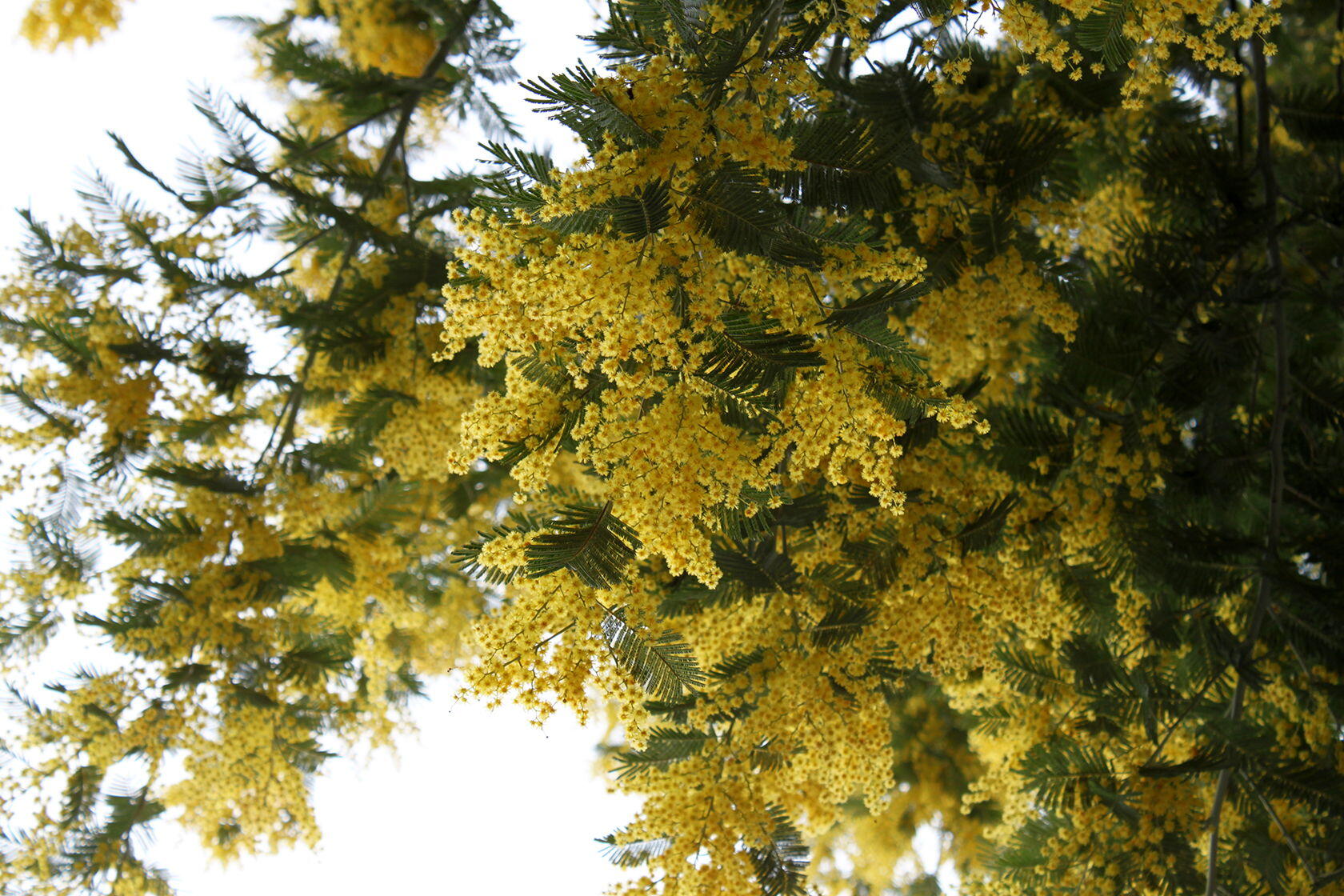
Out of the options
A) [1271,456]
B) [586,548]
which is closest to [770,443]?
[586,548]

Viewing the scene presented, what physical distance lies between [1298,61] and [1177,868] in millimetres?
5451

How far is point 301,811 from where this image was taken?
3.31 metres

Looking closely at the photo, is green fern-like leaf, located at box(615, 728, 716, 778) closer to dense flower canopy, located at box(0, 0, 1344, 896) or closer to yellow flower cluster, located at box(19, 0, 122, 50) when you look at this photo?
dense flower canopy, located at box(0, 0, 1344, 896)

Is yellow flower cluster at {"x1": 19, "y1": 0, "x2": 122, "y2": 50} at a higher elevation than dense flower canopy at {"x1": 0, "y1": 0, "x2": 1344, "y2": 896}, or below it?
higher

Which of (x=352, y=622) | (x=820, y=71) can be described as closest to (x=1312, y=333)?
(x=820, y=71)

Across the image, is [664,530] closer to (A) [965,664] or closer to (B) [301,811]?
(A) [965,664]

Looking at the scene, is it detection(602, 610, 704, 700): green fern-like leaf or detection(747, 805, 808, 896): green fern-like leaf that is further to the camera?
detection(747, 805, 808, 896): green fern-like leaf

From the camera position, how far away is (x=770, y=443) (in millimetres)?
1765

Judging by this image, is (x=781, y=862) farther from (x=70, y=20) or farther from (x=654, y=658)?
(x=70, y=20)

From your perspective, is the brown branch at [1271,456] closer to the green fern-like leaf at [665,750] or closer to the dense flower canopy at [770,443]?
the dense flower canopy at [770,443]

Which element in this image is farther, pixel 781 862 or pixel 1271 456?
pixel 1271 456

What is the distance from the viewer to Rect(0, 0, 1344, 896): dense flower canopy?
161 centimetres

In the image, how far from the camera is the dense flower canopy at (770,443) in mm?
1611

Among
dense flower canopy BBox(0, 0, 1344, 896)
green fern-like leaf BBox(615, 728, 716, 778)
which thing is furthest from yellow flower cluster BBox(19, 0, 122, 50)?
green fern-like leaf BBox(615, 728, 716, 778)
